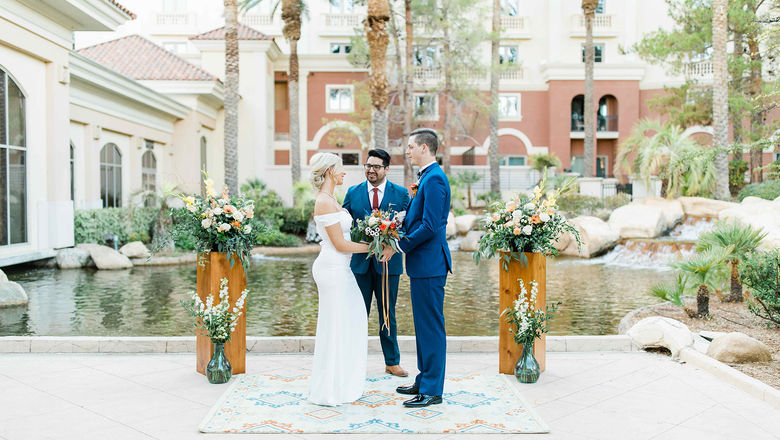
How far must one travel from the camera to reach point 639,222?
808 inches

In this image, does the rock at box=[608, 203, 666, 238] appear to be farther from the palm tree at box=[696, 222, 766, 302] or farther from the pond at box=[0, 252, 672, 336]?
the palm tree at box=[696, 222, 766, 302]

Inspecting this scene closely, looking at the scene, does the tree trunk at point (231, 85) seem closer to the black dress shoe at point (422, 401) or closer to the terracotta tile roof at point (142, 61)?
the terracotta tile roof at point (142, 61)

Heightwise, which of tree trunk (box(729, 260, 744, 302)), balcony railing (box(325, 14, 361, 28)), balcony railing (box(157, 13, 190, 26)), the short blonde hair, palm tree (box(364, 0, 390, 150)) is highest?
balcony railing (box(157, 13, 190, 26))

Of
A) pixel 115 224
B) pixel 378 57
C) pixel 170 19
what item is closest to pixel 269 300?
pixel 115 224

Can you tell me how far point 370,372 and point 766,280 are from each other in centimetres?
496

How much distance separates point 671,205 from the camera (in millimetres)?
21578

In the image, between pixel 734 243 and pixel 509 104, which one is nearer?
pixel 734 243

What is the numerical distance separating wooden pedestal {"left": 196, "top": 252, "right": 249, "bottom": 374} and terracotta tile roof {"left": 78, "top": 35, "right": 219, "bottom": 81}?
21655 millimetres

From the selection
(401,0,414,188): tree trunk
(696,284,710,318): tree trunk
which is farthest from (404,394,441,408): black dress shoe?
(401,0,414,188): tree trunk

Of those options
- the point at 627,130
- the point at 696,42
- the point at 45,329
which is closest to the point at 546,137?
the point at 627,130

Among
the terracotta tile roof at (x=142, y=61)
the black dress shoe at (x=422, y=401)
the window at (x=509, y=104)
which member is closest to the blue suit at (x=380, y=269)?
the black dress shoe at (x=422, y=401)

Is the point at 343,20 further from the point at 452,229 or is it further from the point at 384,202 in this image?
the point at 384,202

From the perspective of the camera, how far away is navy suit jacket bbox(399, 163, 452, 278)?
554 cm

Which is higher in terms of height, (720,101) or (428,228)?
(720,101)
